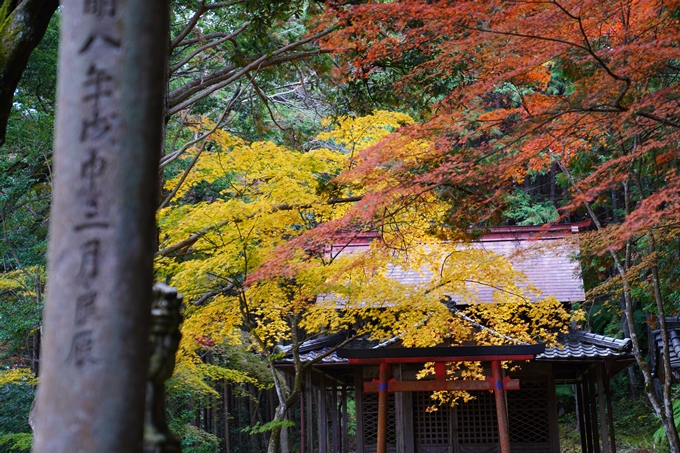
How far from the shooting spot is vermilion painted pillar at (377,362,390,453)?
10695 mm

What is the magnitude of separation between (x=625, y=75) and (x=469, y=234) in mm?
2740

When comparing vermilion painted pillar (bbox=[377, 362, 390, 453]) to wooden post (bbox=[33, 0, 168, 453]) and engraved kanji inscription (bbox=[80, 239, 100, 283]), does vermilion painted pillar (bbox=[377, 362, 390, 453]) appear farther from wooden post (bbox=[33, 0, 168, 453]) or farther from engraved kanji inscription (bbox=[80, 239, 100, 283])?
engraved kanji inscription (bbox=[80, 239, 100, 283])

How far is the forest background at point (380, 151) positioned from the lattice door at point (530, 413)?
277cm

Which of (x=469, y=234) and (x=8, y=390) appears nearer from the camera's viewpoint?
(x=469, y=234)

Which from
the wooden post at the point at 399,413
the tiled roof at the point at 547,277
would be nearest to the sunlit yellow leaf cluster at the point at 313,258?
the wooden post at the point at 399,413

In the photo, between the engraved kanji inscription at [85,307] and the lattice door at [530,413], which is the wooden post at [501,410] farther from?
the engraved kanji inscription at [85,307]

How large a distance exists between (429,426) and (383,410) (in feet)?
10.8

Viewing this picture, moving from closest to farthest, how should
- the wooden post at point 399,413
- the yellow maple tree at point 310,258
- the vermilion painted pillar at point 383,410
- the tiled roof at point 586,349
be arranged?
the yellow maple tree at point 310,258, the vermilion painted pillar at point 383,410, the tiled roof at point 586,349, the wooden post at point 399,413

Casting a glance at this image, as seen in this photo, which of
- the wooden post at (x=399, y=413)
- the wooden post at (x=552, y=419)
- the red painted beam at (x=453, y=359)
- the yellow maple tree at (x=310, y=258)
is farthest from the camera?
the wooden post at (x=399, y=413)

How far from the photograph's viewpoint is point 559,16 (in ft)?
19.7

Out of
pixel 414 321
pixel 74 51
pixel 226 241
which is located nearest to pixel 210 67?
pixel 226 241

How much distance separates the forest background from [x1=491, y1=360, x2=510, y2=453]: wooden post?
105 cm

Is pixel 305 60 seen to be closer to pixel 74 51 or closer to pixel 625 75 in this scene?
pixel 625 75

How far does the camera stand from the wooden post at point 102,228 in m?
2.06
